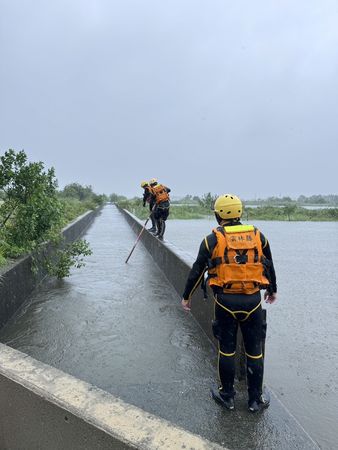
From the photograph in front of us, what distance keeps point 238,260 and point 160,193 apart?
7.73m

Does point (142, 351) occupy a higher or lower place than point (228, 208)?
lower

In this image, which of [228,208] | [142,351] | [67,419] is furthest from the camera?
[142,351]

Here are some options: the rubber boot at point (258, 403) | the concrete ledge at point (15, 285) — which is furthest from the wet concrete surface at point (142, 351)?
the concrete ledge at point (15, 285)

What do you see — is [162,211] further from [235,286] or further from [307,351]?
[235,286]

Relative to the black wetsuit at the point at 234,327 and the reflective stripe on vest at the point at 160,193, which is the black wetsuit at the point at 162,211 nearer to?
the reflective stripe on vest at the point at 160,193

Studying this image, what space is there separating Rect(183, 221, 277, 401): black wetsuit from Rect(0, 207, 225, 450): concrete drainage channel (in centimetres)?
122

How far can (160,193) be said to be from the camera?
10.9 meters

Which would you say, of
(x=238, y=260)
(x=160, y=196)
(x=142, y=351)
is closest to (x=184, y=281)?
(x=142, y=351)

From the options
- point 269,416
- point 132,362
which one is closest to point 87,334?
point 132,362

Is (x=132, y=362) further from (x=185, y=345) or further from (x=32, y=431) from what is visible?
(x=32, y=431)

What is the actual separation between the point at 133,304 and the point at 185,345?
2019 mm

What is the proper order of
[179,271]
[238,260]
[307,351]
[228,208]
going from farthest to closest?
[179,271] → [307,351] → [228,208] → [238,260]

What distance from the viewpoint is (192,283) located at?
3.63 metres

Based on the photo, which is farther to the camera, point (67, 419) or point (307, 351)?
point (307, 351)
